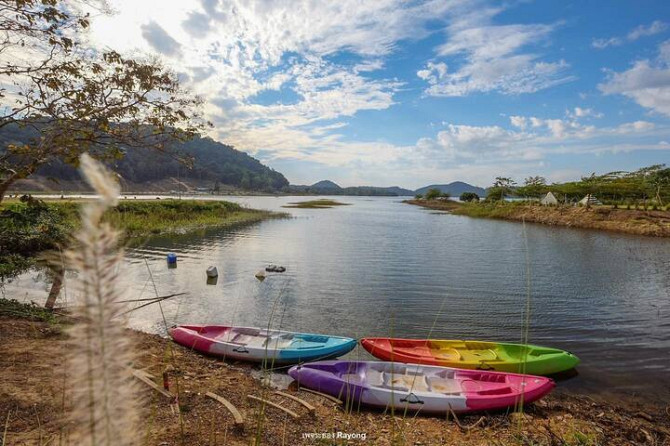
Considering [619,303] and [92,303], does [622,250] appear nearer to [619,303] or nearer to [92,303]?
[619,303]

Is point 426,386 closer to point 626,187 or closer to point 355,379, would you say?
point 355,379

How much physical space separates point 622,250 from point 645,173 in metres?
42.7

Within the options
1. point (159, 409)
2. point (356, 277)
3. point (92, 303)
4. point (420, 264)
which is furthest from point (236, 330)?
point (420, 264)

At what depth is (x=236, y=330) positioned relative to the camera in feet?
39.8

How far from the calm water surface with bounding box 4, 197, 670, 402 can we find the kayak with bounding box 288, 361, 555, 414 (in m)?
1.40

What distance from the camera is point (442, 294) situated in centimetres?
1853

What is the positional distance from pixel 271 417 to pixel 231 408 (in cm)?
72

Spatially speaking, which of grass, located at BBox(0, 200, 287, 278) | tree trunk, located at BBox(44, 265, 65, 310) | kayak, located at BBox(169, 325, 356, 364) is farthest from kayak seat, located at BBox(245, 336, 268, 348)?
grass, located at BBox(0, 200, 287, 278)

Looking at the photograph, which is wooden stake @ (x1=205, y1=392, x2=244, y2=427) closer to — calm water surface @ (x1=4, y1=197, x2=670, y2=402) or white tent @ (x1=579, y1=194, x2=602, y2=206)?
calm water surface @ (x1=4, y1=197, x2=670, y2=402)

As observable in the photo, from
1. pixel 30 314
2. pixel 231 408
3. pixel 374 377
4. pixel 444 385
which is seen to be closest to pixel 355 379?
pixel 374 377

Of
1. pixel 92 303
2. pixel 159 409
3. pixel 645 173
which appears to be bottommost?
pixel 159 409

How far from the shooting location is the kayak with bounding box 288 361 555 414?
8.14 m

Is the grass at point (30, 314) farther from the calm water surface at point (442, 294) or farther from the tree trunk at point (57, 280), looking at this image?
the calm water surface at point (442, 294)

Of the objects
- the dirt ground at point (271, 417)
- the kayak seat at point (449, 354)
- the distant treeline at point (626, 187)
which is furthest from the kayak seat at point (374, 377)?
the distant treeline at point (626, 187)
